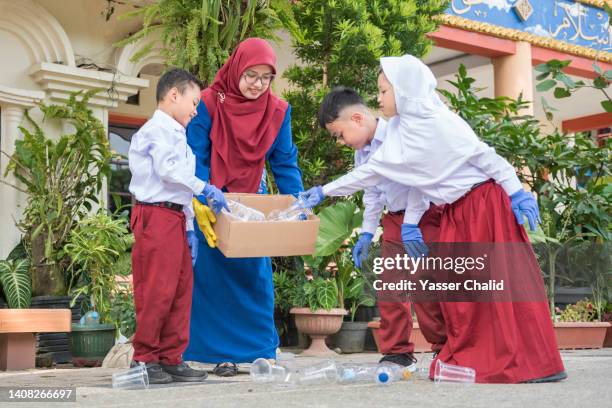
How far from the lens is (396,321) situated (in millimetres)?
3764

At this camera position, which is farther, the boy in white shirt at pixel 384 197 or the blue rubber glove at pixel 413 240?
the boy in white shirt at pixel 384 197

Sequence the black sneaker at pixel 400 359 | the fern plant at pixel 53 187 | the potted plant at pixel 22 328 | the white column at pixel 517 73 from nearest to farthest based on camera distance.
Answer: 1. the black sneaker at pixel 400 359
2. the potted plant at pixel 22 328
3. the fern plant at pixel 53 187
4. the white column at pixel 517 73

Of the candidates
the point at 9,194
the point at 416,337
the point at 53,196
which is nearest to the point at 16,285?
the point at 53,196

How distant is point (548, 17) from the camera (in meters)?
9.74

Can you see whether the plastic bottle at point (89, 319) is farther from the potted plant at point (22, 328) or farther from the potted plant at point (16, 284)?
the potted plant at point (16, 284)

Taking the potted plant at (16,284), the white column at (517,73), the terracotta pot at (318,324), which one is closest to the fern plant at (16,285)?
the potted plant at (16,284)

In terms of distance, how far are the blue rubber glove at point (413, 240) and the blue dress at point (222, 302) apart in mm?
815

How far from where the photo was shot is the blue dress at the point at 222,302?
3.99 meters

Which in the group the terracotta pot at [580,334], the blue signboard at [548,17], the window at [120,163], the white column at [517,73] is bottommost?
the terracotta pot at [580,334]

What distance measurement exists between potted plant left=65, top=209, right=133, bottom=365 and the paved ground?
2076mm

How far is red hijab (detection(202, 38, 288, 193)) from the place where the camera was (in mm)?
3904

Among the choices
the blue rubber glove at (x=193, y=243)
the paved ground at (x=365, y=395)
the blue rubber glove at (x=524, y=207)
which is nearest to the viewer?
the paved ground at (x=365, y=395)

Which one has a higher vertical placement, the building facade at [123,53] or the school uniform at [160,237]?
the building facade at [123,53]

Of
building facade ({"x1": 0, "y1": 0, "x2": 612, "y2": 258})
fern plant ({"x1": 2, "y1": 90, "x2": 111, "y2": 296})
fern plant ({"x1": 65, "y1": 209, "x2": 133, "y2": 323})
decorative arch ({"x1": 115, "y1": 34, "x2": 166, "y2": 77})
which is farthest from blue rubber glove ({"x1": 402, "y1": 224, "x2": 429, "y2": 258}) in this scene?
decorative arch ({"x1": 115, "y1": 34, "x2": 166, "y2": 77})
